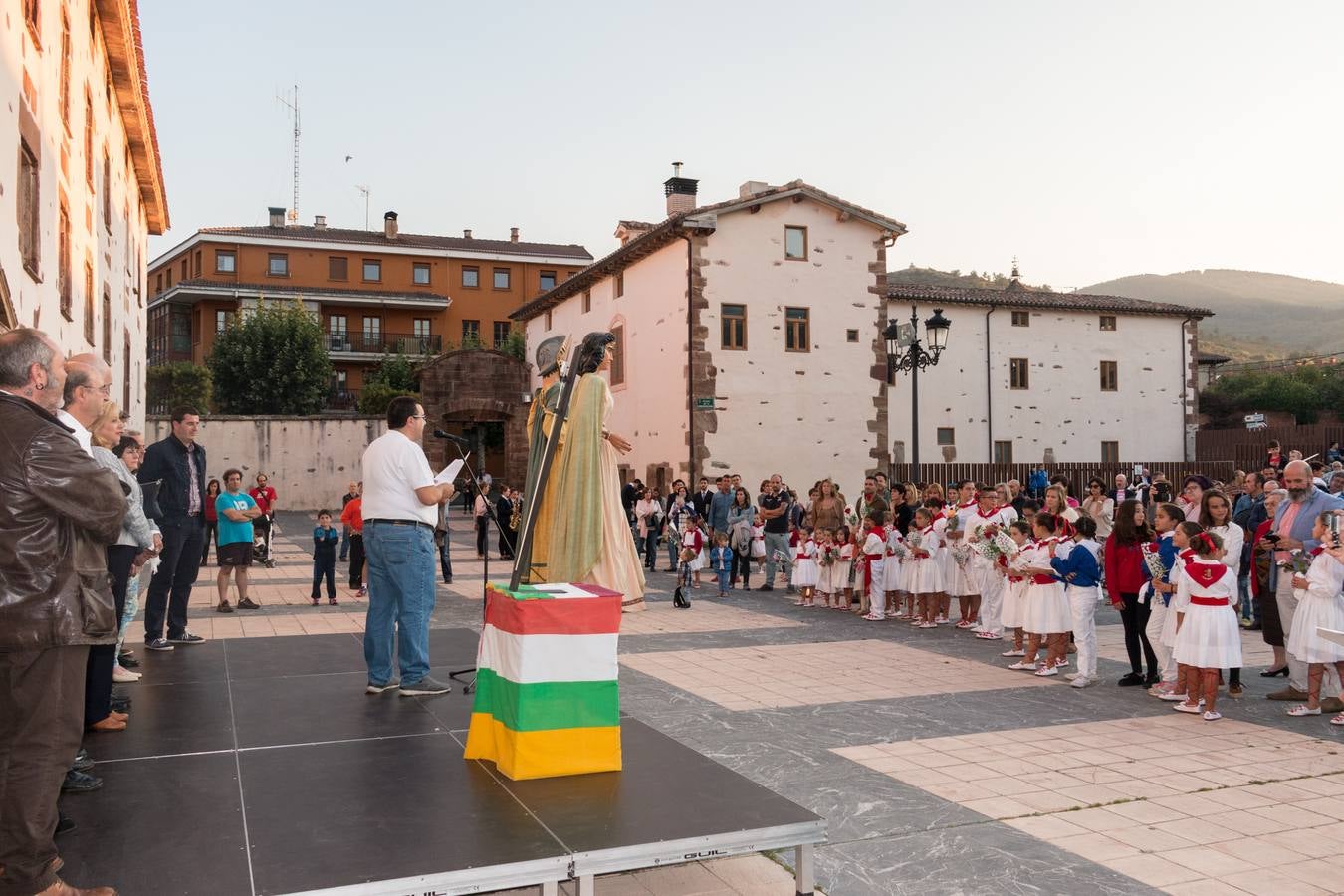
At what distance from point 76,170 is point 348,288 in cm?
4269

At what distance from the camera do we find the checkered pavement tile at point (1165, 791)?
4.57 metres

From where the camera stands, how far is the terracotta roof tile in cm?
3594

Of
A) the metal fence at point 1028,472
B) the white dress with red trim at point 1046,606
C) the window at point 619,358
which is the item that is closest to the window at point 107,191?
the window at point 619,358

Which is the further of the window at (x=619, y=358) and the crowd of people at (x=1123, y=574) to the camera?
the window at (x=619, y=358)

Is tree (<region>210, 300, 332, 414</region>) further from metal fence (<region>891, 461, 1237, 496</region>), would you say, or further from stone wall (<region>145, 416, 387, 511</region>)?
metal fence (<region>891, 461, 1237, 496</region>)

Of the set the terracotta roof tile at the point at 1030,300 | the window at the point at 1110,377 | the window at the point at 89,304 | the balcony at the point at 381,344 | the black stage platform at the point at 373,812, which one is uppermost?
the balcony at the point at 381,344

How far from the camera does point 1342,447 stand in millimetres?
33719

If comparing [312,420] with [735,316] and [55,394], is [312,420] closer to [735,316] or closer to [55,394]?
[735,316]

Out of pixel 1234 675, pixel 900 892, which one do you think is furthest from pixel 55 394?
pixel 1234 675

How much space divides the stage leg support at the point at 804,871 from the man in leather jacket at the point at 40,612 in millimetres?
2391

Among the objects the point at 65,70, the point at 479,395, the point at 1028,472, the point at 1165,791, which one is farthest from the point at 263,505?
the point at 1028,472

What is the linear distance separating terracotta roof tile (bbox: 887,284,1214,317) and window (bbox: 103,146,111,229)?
75.9 feet

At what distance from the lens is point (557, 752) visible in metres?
4.58

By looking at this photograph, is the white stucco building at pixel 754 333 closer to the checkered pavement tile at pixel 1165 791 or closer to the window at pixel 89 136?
the window at pixel 89 136
